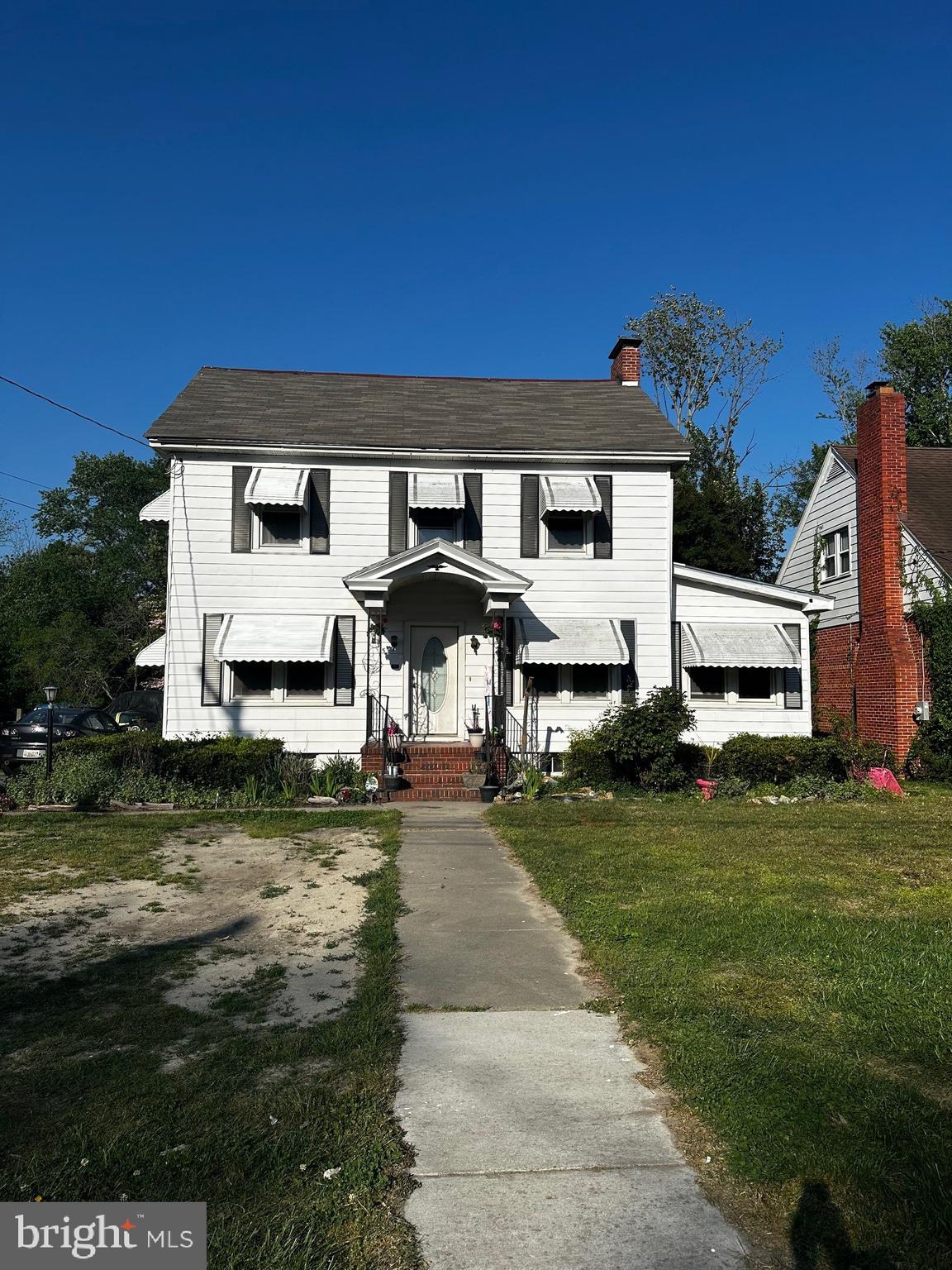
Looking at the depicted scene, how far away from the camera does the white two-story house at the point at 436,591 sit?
53.9 ft

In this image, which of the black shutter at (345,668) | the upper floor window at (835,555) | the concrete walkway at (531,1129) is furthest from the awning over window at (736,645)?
the concrete walkway at (531,1129)

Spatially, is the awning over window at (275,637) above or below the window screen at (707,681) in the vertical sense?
above

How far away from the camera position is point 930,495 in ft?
65.2

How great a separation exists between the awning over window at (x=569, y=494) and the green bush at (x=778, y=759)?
539 cm

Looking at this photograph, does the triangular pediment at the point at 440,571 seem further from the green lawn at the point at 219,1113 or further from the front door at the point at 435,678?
the green lawn at the point at 219,1113

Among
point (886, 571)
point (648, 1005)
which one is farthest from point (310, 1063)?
point (886, 571)

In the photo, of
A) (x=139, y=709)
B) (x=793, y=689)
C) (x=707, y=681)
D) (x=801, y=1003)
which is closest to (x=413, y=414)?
(x=707, y=681)

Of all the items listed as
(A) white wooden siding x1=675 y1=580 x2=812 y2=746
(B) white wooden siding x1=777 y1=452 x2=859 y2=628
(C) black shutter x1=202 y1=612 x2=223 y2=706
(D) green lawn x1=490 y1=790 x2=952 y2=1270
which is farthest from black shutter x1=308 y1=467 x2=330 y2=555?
(B) white wooden siding x1=777 y1=452 x2=859 y2=628

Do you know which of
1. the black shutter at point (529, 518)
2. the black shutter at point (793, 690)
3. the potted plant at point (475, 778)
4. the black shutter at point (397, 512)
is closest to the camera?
the potted plant at point (475, 778)

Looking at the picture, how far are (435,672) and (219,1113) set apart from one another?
13.5 meters

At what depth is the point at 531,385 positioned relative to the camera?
67.8 feet

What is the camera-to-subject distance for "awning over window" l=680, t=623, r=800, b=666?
55.4ft

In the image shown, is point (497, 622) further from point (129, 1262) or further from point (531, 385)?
point (129, 1262)

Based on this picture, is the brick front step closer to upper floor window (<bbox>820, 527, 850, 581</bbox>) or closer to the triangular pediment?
the triangular pediment
